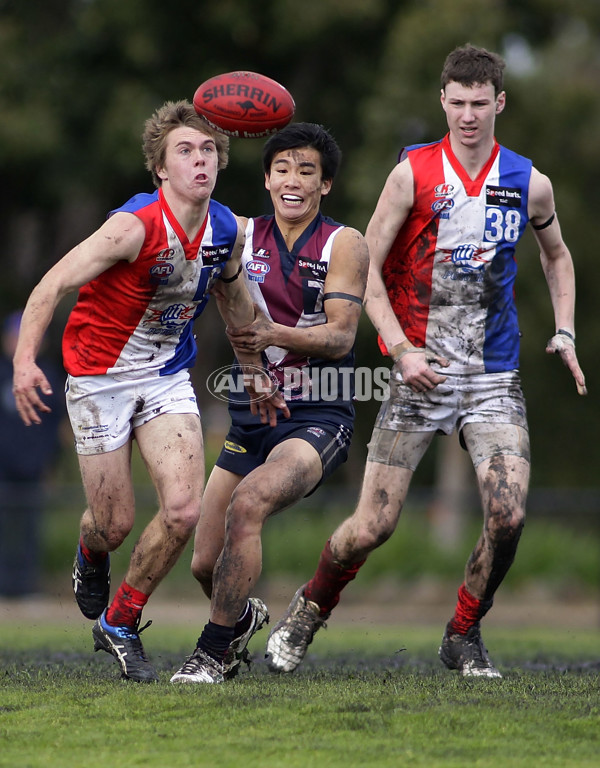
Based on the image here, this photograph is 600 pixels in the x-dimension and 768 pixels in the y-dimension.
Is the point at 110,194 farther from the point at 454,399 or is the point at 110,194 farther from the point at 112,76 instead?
the point at 454,399

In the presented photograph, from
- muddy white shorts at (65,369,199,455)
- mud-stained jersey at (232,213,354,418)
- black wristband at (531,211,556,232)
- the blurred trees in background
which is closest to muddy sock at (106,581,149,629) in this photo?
muddy white shorts at (65,369,199,455)

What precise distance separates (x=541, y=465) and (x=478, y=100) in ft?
49.1

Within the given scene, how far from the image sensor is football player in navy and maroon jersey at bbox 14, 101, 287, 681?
5.97 meters

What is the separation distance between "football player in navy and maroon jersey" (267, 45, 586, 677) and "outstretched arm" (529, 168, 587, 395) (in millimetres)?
12

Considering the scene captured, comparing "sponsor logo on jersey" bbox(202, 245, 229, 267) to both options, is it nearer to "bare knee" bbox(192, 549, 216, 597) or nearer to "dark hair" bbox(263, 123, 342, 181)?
"dark hair" bbox(263, 123, 342, 181)

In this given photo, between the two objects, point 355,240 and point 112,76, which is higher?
point 112,76

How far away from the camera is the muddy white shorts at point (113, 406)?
242 inches

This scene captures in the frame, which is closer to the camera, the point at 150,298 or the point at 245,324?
the point at 150,298

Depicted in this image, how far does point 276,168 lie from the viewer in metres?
6.50

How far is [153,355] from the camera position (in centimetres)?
625

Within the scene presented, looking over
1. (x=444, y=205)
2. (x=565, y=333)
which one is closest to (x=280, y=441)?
(x=444, y=205)

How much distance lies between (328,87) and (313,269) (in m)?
12.6

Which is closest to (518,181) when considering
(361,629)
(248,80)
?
(248,80)

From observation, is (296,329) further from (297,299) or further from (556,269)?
(556,269)
